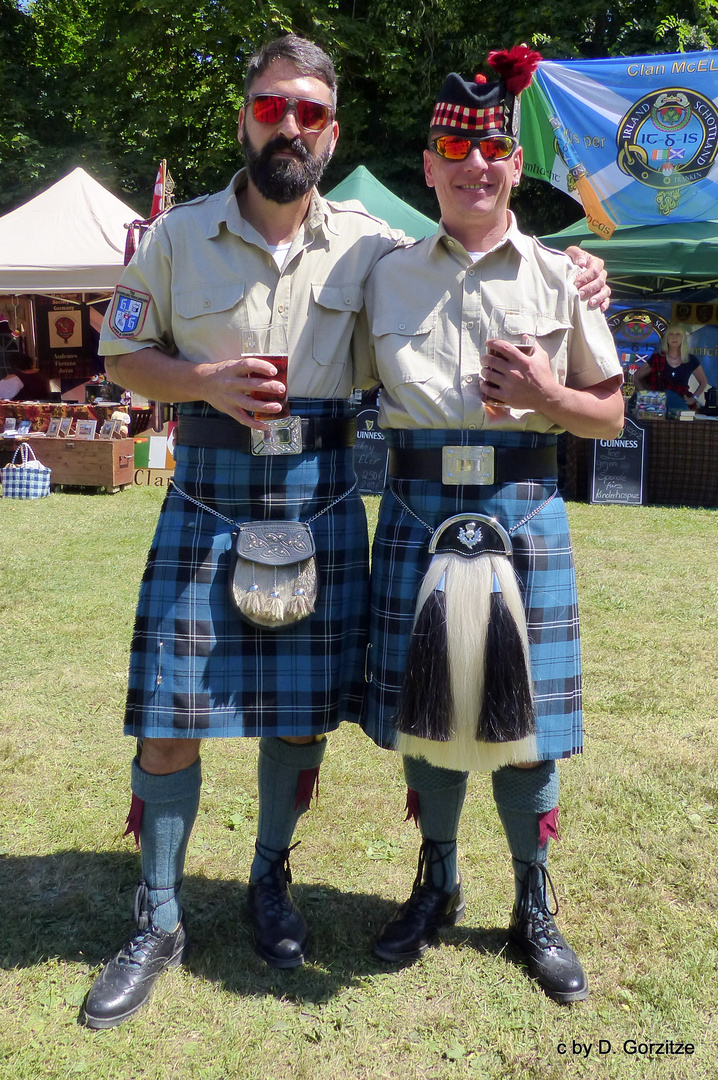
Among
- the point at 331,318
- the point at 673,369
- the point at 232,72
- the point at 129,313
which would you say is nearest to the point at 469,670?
the point at 331,318

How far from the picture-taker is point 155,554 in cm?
203

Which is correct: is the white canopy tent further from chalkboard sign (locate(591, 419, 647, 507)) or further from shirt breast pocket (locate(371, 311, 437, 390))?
shirt breast pocket (locate(371, 311, 437, 390))

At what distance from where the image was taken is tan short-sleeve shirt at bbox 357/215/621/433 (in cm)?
190

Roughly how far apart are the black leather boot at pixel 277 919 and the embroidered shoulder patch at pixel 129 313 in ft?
4.26

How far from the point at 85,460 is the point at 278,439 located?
670 centimetres

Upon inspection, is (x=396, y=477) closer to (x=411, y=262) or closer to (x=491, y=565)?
(x=491, y=565)

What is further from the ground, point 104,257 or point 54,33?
point 54,33

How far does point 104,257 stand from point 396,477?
24.8ft

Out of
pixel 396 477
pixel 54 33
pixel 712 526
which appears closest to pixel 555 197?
pixel 712 526

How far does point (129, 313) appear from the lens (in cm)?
197

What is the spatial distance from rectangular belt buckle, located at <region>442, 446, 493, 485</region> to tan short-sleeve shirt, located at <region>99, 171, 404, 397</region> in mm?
326

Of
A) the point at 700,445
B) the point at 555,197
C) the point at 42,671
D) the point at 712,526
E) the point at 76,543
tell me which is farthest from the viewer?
the point at 555,197

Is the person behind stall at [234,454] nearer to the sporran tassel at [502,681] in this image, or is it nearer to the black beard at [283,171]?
the black beard at [283,171]

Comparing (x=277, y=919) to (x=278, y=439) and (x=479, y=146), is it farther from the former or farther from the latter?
(x=479, y=146)
